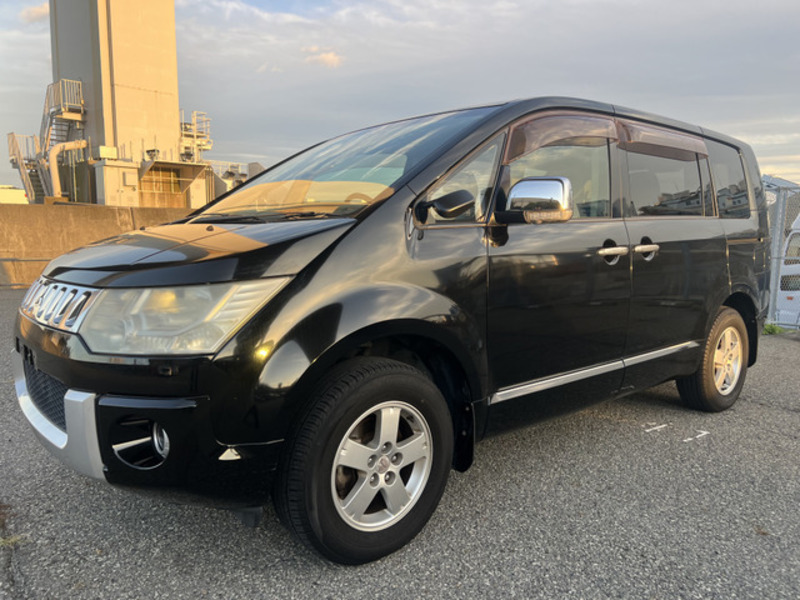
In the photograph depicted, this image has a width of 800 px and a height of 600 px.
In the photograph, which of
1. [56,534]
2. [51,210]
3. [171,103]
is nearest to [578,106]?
[56,534]

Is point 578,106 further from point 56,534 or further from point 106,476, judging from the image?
point 56,534

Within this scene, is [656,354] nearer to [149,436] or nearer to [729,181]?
[729,181]

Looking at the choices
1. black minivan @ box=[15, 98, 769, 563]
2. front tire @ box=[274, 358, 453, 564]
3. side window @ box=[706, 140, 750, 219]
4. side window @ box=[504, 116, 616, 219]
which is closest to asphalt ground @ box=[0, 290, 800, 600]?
front tire @ box=[274, 358, 453, 564]

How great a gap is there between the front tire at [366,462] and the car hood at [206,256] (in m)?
0.45

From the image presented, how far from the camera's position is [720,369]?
4.08 m

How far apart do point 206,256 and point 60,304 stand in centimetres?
61

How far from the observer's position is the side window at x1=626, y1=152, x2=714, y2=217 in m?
3.31

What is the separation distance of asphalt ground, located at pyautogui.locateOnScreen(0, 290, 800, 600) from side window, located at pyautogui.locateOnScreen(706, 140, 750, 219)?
5.14ft

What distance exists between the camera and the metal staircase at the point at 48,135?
2994 centimetres

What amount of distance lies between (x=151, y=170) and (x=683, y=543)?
32459 mm

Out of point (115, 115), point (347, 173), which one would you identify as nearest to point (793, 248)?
Answer: point (347, 173)

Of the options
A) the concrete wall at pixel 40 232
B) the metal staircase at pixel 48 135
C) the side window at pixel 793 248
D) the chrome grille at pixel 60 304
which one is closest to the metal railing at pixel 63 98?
the metal staircase at pixel 48 135

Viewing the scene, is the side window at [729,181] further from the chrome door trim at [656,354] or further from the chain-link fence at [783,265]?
the chain-link fence at [783,265]

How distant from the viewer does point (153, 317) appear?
6.29 feet
